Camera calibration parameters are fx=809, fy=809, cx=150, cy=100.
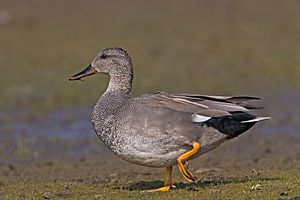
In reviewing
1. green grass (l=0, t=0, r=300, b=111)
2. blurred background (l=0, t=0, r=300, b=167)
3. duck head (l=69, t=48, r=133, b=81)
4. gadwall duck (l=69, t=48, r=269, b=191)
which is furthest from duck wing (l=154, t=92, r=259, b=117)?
green grass (l=0, t=0, r=300, b=111)

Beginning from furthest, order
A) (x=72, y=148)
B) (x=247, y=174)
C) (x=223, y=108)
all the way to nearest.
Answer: (x=72, y=148) < (x=247, y=174) < (x=223, y=108)

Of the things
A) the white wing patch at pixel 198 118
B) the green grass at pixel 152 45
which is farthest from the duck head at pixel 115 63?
the green grass at pixel 152 45

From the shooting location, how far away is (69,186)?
8.21 m

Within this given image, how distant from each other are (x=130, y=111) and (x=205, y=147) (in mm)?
770

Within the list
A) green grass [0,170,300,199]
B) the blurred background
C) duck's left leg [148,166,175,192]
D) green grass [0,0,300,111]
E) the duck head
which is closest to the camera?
green grass [0,170,300,199]

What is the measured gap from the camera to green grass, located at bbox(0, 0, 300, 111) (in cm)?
1461

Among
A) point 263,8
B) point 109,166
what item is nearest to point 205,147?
point 109,166

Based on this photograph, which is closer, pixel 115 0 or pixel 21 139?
pixel 21 139

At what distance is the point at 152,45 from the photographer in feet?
57.4

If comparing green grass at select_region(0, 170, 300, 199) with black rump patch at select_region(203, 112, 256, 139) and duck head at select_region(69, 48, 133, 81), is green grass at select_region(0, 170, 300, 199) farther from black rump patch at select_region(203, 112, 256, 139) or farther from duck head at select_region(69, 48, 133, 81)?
duck head at select_region(69, 48, 133, 81)

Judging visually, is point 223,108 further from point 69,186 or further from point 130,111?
point 69,186

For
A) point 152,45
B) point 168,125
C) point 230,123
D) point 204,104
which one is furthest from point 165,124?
point 152,45

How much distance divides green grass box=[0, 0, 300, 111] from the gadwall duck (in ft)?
19.5

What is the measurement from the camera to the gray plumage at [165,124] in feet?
23.9
